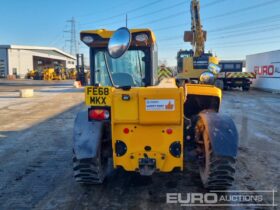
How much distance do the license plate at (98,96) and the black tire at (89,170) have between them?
2.40 feet

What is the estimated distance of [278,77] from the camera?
22.0m

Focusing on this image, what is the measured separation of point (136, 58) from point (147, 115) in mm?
1204

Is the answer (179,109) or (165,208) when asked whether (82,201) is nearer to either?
(165,208)

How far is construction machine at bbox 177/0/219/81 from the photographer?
2247 cm

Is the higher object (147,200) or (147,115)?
(147,115)

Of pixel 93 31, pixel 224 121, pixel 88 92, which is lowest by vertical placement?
pixel 224 121

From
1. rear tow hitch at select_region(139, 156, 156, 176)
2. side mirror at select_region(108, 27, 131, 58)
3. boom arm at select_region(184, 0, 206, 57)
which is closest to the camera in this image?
side mirror at select_region(108, 27, 131, 58)

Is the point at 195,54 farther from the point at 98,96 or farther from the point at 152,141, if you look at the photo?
the point at 98,96

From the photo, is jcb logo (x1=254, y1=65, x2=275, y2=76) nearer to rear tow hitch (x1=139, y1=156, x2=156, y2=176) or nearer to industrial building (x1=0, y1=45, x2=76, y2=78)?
rear tow hitch (x1=139, y1=156, x2=156, y2=176)

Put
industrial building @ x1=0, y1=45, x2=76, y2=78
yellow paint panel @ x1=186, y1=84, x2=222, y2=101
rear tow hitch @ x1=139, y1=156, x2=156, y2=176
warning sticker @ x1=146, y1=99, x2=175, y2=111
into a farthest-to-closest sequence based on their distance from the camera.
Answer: industrial building @ x1=0, y1=45, x2=76, y2=78
yellow paint panel @ x1=186, y1=84, x2=222, y2=101
rear tow hitch @ x1=139, y1=156, x2=156, y2=176
warning sticker @ x1=146, y1=99, x2=175, y2=111

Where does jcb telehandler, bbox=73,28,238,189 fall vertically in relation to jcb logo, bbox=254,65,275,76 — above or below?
below

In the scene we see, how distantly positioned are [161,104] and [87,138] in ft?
3.71

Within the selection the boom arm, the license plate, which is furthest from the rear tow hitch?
the boom arm

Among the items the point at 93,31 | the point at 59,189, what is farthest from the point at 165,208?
the point at 93,31
